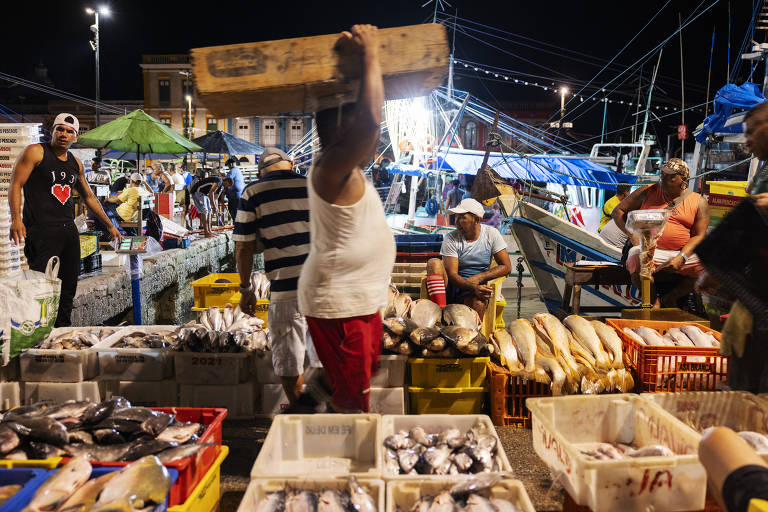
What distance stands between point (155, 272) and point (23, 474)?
6.97 metres

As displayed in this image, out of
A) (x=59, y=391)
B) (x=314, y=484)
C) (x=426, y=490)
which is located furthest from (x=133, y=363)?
(x=426, y=490)

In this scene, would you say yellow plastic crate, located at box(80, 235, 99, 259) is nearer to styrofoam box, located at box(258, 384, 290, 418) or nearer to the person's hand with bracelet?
styrofoam box, located at box(258, 384, 290, 418)

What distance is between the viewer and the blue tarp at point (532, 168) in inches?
766

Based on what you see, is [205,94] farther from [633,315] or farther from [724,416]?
[633,315]

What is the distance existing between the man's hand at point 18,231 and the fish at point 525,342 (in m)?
4.34

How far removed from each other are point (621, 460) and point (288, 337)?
201cm

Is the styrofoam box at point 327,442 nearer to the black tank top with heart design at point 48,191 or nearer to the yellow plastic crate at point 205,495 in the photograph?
the yellow plastic crate at point 205,495

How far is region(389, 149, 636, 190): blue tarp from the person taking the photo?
63.9ft

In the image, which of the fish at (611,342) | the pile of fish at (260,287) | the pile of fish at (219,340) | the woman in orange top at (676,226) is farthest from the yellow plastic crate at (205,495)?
the woman in orange top at (676,226)

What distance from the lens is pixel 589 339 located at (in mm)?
4398

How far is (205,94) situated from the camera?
241cm

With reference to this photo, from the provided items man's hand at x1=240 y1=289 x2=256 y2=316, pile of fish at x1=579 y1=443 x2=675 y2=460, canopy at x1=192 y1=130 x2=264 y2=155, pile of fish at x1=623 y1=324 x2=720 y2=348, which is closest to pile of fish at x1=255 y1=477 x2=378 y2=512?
pile of fish at x1=579 y1=443 x2=675 y2=460

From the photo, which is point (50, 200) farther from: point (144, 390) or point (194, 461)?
point (194, 461)

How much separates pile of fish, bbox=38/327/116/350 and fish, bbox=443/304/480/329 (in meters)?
2.83
